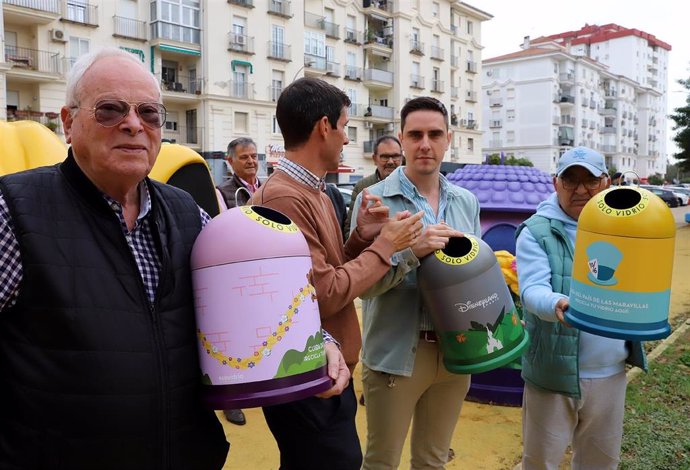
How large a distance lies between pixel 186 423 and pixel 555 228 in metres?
1.76

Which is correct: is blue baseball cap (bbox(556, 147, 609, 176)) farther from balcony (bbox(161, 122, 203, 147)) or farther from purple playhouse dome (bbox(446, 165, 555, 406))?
balcony (bbox(161, 122, 203, 147))

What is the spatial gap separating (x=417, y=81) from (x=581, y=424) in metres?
39.2

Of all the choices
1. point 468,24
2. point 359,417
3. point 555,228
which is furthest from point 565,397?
point 468,24

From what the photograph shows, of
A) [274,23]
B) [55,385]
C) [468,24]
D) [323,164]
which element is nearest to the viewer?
[55,385]

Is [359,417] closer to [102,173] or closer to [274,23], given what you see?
[102,173]

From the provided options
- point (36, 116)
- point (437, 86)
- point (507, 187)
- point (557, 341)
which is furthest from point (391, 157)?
point (437, 86)

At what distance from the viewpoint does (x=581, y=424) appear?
8.74 feet

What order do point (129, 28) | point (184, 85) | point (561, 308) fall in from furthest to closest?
point (184, 85)
point (129, 28)
point (561, 308)

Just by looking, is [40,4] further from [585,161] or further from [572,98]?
[572,98]

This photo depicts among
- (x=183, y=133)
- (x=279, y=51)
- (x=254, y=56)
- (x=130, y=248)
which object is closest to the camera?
(x=130, y=248)

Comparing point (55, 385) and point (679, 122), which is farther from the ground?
point (679, 122)

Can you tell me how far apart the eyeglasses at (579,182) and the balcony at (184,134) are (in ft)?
89.4

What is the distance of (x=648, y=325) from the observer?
2.03 m

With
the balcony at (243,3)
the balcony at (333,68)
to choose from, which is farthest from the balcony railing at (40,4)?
the balcony at (333,68)
